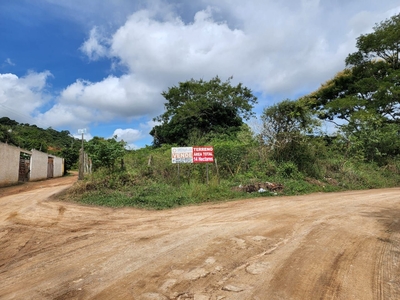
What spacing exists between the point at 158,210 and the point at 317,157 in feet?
34.5

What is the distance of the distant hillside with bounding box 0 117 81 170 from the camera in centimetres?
2893

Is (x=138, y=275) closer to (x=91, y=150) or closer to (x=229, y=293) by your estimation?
(x=229, y=293)

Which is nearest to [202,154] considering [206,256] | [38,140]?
→ [206,256]

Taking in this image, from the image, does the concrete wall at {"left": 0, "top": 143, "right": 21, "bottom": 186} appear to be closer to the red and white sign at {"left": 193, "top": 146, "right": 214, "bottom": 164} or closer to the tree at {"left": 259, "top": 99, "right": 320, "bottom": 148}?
the red and white sign at {"left": 193, "top": 146, "right": 214, "bottom": 164}

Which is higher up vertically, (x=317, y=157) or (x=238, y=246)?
(x=317, y=157)

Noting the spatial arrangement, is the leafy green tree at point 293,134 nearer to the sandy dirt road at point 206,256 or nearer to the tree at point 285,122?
the tree at point 285,122

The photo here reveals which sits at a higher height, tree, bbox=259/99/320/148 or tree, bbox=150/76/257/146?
tree, bbox=150/76/257/146

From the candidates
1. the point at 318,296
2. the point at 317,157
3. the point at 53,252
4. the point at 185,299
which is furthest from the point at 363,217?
the point at 317,157

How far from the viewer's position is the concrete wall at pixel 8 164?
15610mm

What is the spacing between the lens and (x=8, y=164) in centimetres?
1627

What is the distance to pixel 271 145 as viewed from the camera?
14.7 m

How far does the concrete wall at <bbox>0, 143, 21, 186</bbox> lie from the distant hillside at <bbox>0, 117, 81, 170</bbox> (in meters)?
7.77

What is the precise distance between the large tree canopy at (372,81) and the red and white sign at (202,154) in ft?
45.2

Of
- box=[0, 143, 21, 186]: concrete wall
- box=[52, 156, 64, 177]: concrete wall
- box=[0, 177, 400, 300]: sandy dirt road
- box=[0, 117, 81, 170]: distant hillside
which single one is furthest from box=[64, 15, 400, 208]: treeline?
box=[0, 117, 81, 170]: distant hillside
